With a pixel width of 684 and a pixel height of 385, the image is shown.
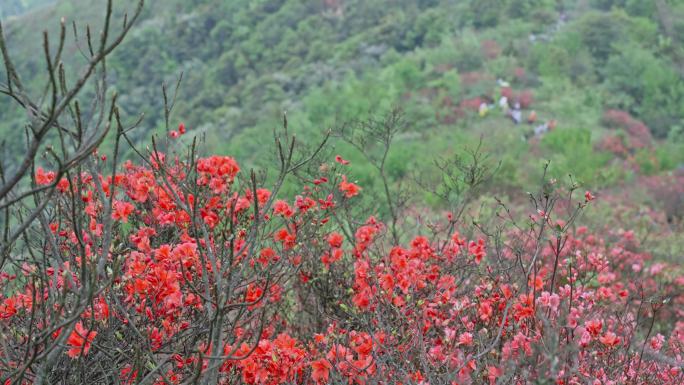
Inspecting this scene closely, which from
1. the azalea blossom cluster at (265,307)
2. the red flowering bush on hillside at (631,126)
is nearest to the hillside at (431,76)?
the red flowering bush on hillside at (631,126)

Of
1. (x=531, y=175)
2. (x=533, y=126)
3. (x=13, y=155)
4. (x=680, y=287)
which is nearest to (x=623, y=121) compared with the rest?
(x=533, y=126)

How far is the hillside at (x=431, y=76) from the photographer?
1405cm

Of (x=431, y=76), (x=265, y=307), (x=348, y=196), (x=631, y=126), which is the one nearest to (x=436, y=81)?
(x=431, y=76)

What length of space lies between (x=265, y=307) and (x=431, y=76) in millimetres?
18492

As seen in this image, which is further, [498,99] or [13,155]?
[13,155]

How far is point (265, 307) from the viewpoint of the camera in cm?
207

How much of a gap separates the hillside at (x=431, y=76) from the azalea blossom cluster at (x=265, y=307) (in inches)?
190

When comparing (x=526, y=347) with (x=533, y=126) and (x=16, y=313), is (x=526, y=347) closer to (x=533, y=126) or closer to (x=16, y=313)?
(x=16, y=313)

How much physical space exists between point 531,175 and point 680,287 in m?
6.62

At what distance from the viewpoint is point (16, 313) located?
2604 mm

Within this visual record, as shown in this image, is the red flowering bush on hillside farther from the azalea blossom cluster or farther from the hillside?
the azalea blossom cluster

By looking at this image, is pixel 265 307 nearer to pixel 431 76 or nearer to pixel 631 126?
pixel 631 126

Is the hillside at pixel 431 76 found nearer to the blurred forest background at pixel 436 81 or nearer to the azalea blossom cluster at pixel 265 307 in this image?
the blurred forest background at pixel 436 81

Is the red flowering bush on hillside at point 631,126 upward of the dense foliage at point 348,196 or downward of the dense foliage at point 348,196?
downward
